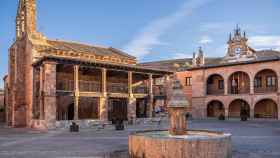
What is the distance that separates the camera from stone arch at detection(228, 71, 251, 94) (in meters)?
37.1

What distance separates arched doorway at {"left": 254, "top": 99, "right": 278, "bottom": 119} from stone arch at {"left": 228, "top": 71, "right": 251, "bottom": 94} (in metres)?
2.17

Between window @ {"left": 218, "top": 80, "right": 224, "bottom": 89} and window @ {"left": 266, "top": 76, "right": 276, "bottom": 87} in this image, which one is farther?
window @ {"left": 218, "top": 80, "right": 224, "bottom": 89}

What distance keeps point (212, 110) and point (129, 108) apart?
16077 mm

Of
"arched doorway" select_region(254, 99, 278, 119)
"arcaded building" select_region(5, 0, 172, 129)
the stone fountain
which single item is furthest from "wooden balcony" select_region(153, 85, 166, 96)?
the stone fountain

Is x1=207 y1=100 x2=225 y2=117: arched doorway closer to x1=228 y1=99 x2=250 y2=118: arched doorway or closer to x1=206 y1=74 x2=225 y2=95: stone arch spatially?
x1=228 y1=99 x2=250 y2=118: arched doorway

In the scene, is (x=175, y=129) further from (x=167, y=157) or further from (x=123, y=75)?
(x=123, y=75)

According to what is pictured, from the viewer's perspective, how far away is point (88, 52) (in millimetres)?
31547

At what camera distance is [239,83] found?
37531 mm

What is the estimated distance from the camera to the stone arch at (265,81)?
3512 centimetres

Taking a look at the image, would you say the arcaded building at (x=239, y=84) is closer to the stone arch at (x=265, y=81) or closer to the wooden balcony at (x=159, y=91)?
the stone arch at (x=265, y=81)

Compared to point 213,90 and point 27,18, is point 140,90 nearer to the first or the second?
point 27,18

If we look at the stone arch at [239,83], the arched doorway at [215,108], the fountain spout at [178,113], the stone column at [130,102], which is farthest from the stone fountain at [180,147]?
the arched doorway at [215,108]

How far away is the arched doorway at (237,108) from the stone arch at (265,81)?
258 cm

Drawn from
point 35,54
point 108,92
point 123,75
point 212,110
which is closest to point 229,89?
point 212,110
